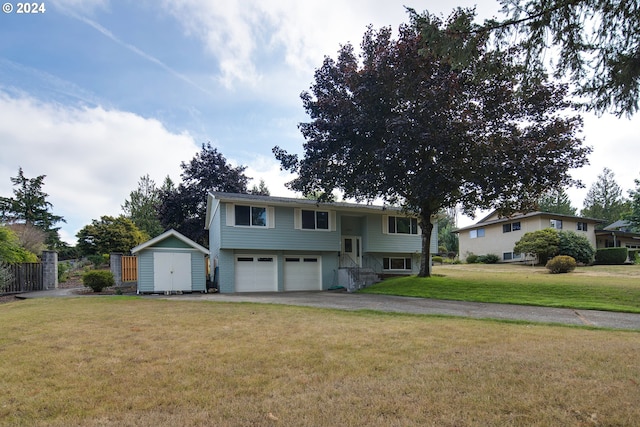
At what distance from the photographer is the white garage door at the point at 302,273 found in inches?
842

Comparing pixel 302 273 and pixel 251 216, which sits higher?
pixel 251 216

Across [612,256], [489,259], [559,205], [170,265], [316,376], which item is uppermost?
[559,205]

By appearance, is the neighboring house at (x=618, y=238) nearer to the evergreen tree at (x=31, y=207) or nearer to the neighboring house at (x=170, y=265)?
the neighboring house at (x=170, y=265)

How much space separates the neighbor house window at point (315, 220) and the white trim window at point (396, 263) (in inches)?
200

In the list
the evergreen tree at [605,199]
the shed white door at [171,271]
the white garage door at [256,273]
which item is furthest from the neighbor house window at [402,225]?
the evergreen tree at [605,199]

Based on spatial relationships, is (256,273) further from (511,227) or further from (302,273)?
(511,227)

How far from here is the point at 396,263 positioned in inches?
977

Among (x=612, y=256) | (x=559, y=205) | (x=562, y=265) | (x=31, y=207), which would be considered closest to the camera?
(x=562, y=265)

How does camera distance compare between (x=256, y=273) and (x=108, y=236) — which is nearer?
(x=256, y=273)

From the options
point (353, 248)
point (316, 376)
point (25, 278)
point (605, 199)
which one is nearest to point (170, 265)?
point (25, 278)

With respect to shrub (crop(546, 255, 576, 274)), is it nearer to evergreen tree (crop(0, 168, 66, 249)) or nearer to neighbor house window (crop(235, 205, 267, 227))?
neighbor house window (crop(235, 205, 267, 227))

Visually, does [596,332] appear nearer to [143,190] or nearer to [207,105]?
[207,105]

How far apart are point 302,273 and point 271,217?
382cm

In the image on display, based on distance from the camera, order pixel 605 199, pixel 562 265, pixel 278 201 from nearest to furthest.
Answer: pixel 278 201
pixel 562 265
pixel 605 199
